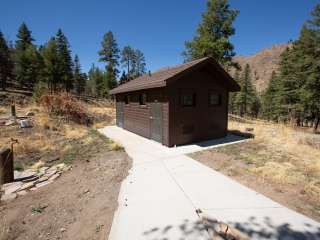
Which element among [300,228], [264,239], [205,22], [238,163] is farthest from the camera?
[205,22]

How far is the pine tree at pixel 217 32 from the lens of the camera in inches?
703

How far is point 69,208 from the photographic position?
3613 millimetres

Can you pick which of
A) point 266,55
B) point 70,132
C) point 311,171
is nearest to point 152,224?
point 311,171

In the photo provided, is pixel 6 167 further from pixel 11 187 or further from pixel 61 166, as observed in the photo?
pixel 61 166

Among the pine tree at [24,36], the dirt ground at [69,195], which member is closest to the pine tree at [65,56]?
the pine tree at [24,36]

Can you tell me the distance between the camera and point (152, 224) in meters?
2.89

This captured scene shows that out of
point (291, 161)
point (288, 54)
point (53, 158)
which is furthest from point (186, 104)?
point (288, 54)

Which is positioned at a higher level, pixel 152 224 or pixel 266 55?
pixel 266 55

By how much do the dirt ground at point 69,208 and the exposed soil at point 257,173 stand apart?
9.60 feet

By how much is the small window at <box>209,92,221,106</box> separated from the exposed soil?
7.59 feet

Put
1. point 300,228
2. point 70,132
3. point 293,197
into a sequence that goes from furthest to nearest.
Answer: point 70,132 < point 293,197 < point 300,228

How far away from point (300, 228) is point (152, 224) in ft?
7.29

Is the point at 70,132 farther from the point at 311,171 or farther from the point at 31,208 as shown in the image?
the point at 311,171

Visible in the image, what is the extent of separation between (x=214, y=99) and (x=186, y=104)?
73.7 inches
